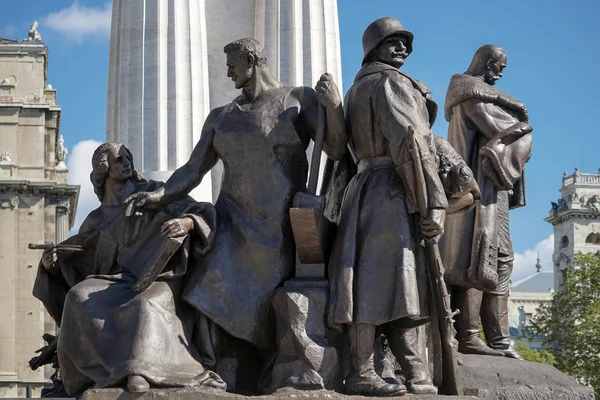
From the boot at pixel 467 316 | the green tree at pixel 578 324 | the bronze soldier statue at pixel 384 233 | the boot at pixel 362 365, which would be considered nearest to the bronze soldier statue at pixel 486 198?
the boot at pixel 467 316

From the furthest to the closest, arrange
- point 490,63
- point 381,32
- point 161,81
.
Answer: point 161,81
point 490,63
point 381,32

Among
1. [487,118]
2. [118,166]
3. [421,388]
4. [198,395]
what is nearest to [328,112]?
[118,166]

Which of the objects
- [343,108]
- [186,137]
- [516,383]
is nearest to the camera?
[343,108]

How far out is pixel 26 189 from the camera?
51312 millimetres

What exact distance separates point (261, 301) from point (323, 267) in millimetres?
516

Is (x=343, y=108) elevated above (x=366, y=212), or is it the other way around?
(x=343, y=108)

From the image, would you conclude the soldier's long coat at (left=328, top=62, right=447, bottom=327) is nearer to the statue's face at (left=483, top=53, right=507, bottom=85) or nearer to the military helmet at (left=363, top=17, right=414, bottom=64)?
the military helmet at (left=363, top=17, right=414, bottom=64)

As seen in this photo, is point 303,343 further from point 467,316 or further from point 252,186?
point 467,316

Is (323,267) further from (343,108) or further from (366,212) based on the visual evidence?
(343,108)

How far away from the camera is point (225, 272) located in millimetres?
10344

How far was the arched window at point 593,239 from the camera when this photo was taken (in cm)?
10060

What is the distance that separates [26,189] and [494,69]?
131ft

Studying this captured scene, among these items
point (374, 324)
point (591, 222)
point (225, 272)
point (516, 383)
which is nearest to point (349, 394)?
point (374, 324)

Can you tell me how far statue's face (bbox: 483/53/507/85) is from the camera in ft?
42.9
